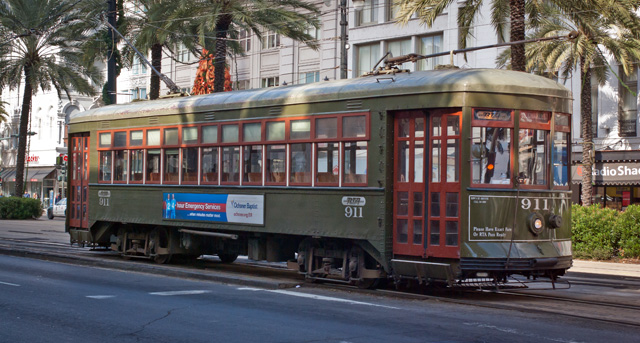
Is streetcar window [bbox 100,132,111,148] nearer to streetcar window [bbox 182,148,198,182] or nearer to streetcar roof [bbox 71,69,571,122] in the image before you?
streetcar roof [bbox 71,69,571,122]

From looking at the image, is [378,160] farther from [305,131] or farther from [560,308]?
[560,308]

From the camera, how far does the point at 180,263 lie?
654 inches

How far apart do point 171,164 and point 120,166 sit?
1961mm

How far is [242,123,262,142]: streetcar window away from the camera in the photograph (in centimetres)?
1352

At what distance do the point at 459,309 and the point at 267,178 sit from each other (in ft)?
14.5

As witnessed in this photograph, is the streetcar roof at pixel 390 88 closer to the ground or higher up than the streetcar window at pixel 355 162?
higher up

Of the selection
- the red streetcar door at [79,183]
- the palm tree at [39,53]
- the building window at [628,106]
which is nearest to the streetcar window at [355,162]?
the red streetcar door at [79,183]

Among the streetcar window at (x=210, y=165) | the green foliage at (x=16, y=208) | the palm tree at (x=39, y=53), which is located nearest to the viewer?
the streetcar window at (x=210, y=165)

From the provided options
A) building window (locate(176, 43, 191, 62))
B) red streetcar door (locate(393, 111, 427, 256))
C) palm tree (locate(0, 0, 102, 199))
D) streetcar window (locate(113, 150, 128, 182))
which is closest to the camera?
red streetcar door (locate(393, 111, 427, 256))

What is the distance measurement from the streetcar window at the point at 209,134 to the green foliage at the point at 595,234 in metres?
10.9

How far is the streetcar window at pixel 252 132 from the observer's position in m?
13.5

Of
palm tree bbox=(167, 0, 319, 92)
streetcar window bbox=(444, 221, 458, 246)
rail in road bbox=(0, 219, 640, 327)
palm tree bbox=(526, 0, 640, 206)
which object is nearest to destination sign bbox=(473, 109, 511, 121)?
streetcar window bbox=(444, 221, 458, 246)

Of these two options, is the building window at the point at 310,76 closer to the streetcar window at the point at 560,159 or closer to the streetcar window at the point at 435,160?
the streetcar window at the point at 560,159

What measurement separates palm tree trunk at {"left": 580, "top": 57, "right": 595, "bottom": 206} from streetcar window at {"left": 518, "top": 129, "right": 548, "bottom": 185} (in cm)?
1907
